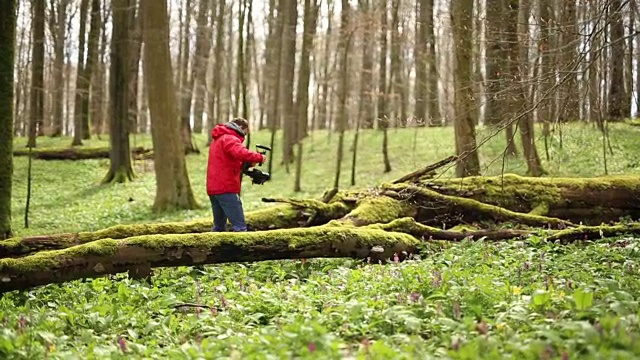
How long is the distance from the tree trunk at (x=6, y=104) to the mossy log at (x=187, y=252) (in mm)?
3008

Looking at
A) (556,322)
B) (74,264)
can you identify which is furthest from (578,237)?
(74,264)

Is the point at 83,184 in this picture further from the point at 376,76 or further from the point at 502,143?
the point at 376,76

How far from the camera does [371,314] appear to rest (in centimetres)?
433

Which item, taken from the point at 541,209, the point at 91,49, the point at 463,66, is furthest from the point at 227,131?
the point at 91,49

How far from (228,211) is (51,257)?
2.97 metres

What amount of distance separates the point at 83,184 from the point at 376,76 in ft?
65.1

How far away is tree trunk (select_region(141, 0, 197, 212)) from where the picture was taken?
1523 cm

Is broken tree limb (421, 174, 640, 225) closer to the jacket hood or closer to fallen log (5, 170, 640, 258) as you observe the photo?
fallen log (5, 170, 640, 258)

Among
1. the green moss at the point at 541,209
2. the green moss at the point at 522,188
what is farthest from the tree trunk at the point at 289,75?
the green moss at the point at 541,209

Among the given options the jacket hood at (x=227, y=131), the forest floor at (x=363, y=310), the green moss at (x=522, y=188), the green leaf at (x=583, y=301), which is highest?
the jacket hood at (x=227, y=131)

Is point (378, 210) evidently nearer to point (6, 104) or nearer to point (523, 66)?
point (523, 66)

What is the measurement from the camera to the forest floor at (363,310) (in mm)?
3404

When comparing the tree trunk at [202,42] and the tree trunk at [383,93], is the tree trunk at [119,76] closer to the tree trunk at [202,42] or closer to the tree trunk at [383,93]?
the tree trunk at [202,42]

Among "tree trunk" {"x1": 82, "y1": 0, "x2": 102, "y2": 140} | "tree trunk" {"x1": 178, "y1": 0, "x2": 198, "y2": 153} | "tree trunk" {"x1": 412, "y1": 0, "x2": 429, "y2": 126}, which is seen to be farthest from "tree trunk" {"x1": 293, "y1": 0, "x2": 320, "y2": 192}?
"tree trunk" {"x1": 82, "y1": 0, "x2": 102, "y2": 140}
